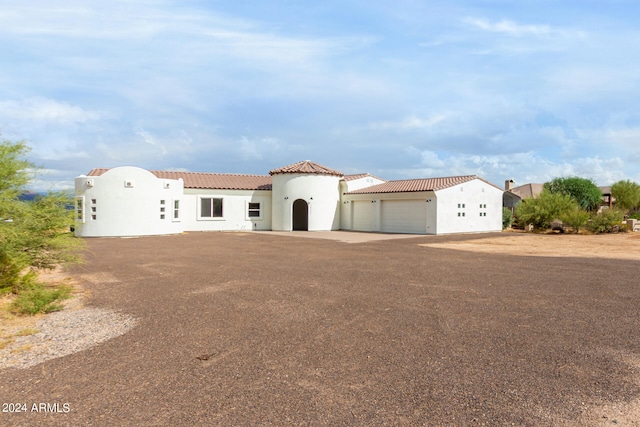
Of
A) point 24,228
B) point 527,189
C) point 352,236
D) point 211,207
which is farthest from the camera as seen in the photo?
point 527,189

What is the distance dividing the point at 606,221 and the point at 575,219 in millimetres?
2052

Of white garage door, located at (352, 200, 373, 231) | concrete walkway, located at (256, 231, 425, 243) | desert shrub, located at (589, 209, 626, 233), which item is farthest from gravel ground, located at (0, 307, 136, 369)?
desert shrub, located at (589, 209, 626, 233)

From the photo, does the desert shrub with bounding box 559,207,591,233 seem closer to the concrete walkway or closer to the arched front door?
the concrete walkway

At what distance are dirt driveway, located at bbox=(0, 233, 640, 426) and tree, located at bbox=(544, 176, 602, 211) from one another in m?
43.3

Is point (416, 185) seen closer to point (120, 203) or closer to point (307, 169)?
point (307, 169)

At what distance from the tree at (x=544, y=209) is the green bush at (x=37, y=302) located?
102ft

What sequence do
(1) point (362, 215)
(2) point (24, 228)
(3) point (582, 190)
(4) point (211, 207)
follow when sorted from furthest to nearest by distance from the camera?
(3) point (582, 190), (1) point (362, 215), (4) point (211, 207), (2) point (24, 228)

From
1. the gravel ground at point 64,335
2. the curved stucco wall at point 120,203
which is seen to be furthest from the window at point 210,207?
the gravel ground at point 64,335

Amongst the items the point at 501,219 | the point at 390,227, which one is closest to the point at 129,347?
the point at 390,227

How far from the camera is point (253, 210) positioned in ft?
106

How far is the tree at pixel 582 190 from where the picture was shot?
157 ft

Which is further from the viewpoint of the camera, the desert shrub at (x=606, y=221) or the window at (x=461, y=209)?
the desert shrub at (x=606, y=221)

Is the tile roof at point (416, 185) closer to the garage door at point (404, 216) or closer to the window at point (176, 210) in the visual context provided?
the garage door at point (404, 216)

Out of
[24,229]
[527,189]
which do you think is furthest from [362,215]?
[527,189]
